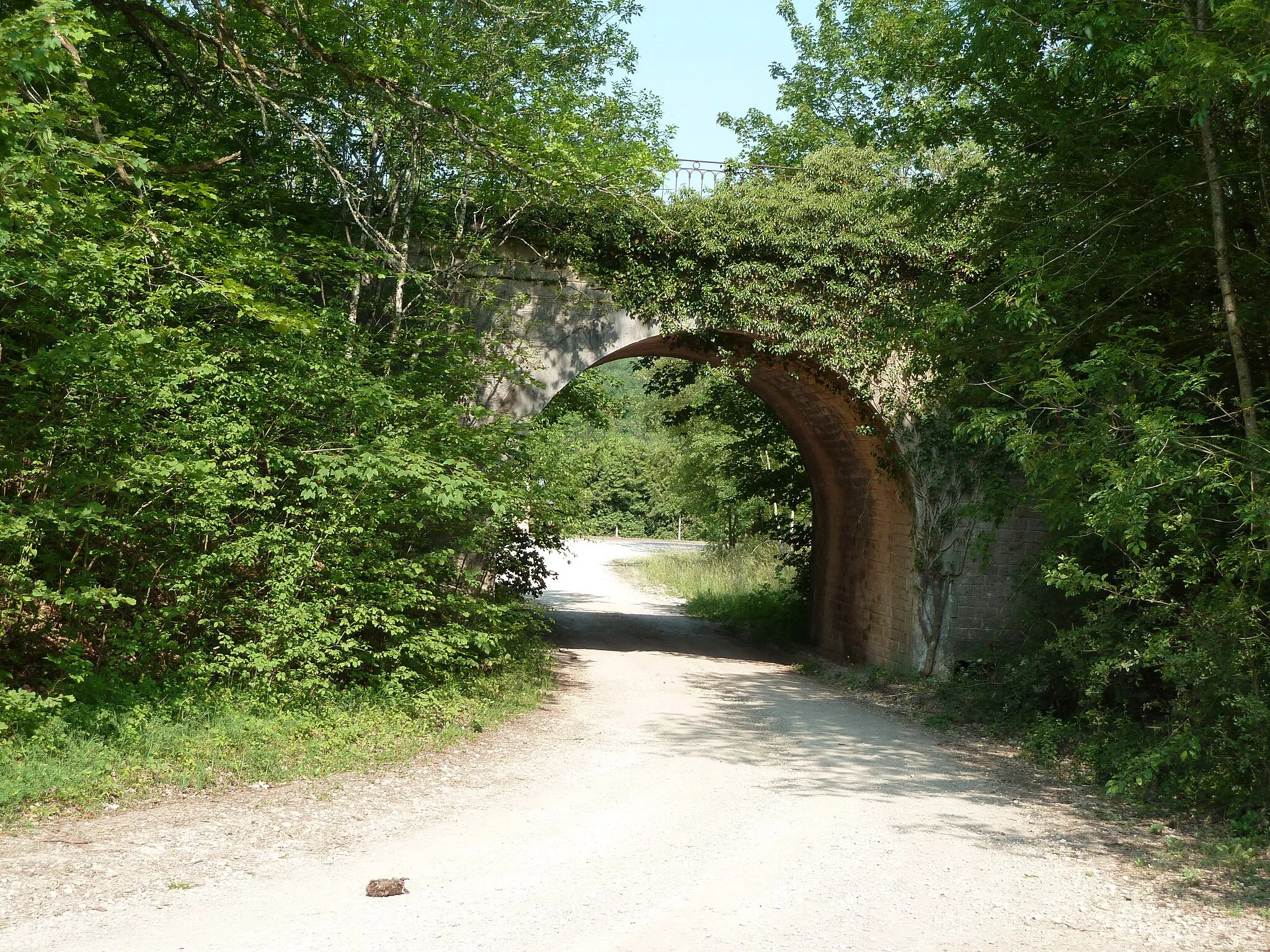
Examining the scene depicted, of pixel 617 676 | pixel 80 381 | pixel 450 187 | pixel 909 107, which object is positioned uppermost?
pixel 909 107

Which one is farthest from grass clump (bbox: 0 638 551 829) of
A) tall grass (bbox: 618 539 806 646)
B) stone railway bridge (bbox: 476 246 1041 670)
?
tall grass (bbox: 618 539 806 646)

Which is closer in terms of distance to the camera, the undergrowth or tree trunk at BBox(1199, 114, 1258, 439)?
the undergrowth

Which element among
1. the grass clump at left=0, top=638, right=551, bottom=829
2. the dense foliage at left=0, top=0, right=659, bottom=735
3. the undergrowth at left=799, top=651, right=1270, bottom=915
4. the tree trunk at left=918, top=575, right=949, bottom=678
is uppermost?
the dense foliage at left=0, top=0, right=659, bottom=735

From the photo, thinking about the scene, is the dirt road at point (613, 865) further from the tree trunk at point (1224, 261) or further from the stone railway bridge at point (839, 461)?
the stone railway bridge at point (839, 461)

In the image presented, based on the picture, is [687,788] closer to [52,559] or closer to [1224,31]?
[52,559]

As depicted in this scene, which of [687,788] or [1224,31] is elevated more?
[1224,31]

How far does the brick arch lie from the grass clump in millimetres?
5478

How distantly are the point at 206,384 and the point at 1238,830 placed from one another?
7158 millimetres

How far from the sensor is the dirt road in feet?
12.8

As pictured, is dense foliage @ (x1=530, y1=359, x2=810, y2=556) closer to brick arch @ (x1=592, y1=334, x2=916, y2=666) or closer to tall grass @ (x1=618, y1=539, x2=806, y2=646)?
tall grass @ (x1=618, y1=539, x2=806, y2=646)

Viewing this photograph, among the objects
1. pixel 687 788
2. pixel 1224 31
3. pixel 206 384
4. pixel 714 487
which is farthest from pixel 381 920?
pixel 714 487

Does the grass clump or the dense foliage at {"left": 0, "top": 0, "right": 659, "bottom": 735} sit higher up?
the dense foliage at {"left": 0, "top": 0, "right": 659, "bottom": 735}

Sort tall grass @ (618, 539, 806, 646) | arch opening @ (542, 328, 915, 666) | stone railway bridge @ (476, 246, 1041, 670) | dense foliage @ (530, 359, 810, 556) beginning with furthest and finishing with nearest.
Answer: tall grass @ (618, 539, 806, 646)
arch opening @ (542, 328, 915, 666)
stone railway bridge @ (476, 246, 1041, 670)
dense foliage @ (530, 359, 810, 556)

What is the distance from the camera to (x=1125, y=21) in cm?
663
